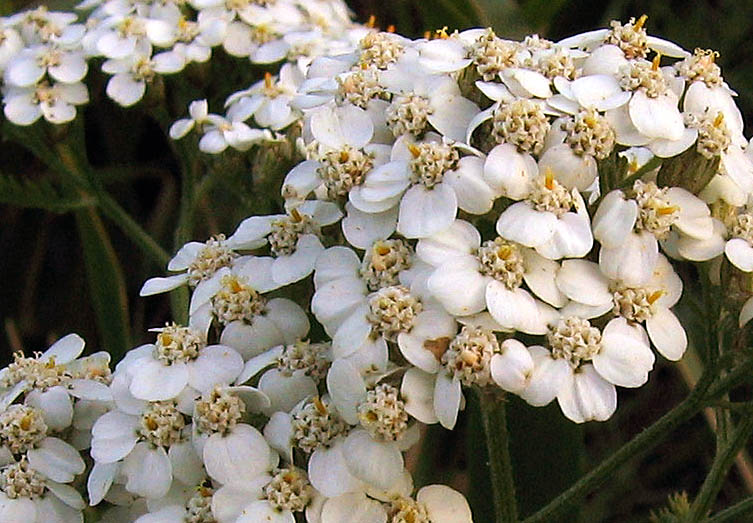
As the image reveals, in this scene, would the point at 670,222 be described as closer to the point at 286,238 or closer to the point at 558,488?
the point at 286,238

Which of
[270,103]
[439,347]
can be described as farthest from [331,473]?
[270,103]

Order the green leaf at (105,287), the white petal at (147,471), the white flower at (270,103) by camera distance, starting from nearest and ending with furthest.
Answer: the white petal at (147,471) → the white flower at (270,103) → the green leaf at (105,287)

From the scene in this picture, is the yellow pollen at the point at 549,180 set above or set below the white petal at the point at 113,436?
above

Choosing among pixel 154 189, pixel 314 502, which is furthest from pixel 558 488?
pixel 154 189

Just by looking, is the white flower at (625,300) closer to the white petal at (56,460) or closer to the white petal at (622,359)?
the white petal at (622,359)

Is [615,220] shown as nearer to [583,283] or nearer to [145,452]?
[583,283]

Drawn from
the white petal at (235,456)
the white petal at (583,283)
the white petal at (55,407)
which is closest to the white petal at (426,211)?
the white petal at (583,283)

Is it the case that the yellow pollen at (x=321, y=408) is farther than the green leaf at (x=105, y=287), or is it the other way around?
the green leaf at (x=105, y=287)

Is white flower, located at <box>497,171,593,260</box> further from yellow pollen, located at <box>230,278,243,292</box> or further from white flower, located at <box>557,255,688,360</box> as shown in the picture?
yellow pollen, located at <box>230,278,243,292</box>
